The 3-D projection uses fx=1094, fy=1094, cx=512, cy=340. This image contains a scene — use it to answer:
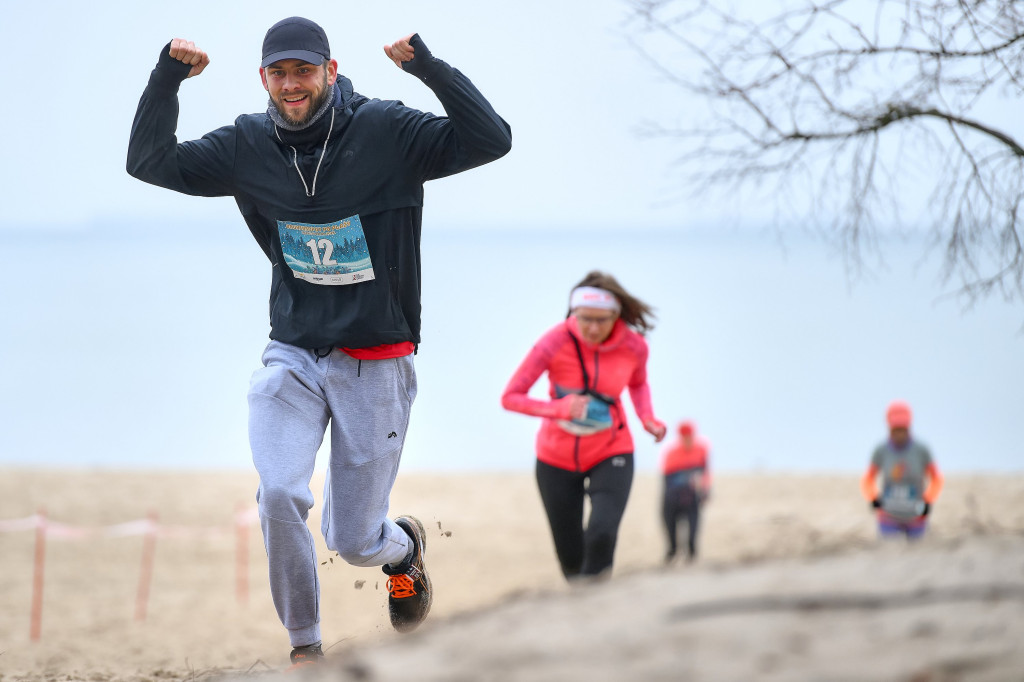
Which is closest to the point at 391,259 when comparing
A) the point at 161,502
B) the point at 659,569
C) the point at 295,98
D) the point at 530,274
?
the point at 295,98

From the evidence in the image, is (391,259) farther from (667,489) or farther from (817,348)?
(817,348)

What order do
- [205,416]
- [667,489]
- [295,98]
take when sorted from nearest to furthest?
1. [295,98]
2. [667,489]
3. [205,416]

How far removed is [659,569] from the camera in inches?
126

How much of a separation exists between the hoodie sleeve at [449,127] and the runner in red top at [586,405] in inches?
80.8

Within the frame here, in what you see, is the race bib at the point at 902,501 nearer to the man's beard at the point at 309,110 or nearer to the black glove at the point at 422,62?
the black glove at the point at 422,62

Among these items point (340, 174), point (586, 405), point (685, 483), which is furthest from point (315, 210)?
point (685, 483)

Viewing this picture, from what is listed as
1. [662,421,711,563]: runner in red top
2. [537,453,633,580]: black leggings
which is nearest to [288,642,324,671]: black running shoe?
[537,453,633,580]: black leggings

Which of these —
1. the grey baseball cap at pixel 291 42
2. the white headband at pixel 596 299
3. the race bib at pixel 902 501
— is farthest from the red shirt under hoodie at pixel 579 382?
the race bib at pixel 902 501

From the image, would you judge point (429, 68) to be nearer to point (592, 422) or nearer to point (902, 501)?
point (592, 422)

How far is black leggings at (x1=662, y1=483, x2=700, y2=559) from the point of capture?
36.9ft

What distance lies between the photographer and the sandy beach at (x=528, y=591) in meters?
2.56

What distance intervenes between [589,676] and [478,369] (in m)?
35.5

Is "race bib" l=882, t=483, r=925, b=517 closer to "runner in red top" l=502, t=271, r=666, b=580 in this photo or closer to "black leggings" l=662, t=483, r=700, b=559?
"black leggings" l=662, t=483, r=700, b=559

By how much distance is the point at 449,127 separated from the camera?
15.1 ft
